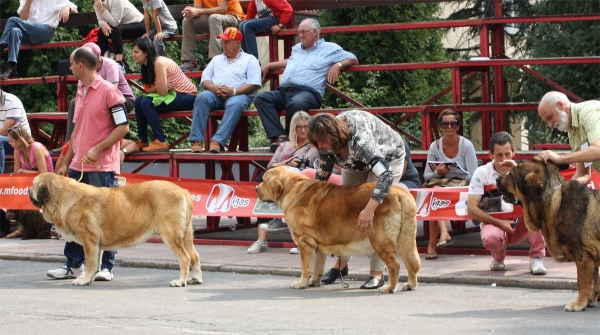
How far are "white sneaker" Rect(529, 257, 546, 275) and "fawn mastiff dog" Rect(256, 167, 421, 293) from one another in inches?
53.1

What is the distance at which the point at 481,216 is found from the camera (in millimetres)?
10945

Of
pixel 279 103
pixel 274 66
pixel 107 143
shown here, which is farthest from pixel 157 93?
pixel 107 143

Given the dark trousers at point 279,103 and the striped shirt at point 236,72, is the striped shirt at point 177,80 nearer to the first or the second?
the striped shirt at point 236,72

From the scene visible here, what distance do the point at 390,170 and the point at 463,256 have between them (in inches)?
123

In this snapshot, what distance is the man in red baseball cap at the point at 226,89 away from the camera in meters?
14.5

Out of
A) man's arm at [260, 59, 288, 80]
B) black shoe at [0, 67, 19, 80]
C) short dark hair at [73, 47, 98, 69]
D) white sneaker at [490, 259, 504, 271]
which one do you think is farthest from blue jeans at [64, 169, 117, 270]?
black shoe at [0, 67, 19, 80]

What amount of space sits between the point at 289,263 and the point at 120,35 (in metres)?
7.24

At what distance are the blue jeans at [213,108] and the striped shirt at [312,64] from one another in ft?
2.13

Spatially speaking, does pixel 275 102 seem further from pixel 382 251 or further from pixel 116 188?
pixel 382 251

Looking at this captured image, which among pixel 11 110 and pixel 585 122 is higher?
pixel 11 110

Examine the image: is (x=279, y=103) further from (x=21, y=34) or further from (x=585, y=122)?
(x=21, y=34)

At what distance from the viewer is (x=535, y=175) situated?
27.8 feet

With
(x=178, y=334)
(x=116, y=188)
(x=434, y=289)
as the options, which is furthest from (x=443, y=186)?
(x=178, y=334)

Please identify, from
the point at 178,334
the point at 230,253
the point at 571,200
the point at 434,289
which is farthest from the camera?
the point at 230,253
